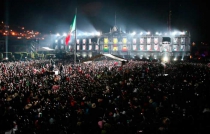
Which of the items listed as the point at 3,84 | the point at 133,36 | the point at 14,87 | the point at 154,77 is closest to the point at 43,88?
the point at 14,87

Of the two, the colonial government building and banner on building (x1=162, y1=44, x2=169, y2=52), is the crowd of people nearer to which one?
the colonial government building

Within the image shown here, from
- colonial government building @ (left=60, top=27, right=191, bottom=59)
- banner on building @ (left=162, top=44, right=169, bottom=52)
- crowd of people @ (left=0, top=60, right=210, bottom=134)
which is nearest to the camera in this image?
crowd of people @ (left=0, top=60, right=210, bottom=134)

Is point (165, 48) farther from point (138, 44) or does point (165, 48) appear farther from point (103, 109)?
point (103, 109)

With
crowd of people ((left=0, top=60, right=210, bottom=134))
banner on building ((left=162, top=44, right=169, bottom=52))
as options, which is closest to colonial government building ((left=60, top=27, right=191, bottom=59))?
banner on building ((left=162, top=44, right=169, bottom=52))

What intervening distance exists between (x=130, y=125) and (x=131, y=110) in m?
1.21

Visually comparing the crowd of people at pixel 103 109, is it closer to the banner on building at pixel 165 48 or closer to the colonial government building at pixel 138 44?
the colonial government building at pixel 138 44

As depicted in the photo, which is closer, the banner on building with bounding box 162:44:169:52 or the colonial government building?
the banner on building with bounding box 162:44:169:52

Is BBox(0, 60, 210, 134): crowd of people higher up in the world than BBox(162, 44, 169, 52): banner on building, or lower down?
lower down

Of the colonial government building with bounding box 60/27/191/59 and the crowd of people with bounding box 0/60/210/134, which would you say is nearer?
the crowd of people with bounding box 0/60/210/134

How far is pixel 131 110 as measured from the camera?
989cm

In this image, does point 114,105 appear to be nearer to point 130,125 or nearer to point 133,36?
point 130,125

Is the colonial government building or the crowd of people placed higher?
the colonial government building

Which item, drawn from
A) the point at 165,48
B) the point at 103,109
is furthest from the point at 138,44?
the point at 103,109

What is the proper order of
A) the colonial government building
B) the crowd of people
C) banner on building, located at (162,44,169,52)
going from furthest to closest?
1. the colonial government building
2. banner on building, located at (162,44,169,52)
3. the crowd of people
